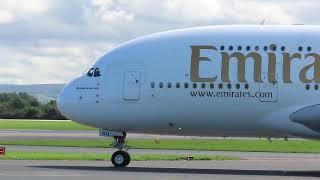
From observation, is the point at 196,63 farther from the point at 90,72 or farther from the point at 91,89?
the point at 90,72

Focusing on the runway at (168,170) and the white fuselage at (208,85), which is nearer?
the runway at (168,170)

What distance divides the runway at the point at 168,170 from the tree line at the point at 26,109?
305ft

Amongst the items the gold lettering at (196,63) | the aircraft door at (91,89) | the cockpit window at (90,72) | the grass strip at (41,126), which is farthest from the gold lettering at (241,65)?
the grass strip at (41,126)

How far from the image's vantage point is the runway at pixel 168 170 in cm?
2231

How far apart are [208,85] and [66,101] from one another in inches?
194

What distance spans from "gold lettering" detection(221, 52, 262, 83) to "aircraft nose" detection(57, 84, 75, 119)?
5.24 meters

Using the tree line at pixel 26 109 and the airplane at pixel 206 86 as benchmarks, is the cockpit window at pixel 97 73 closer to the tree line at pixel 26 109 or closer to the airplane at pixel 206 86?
the airplane at pixel 206 86

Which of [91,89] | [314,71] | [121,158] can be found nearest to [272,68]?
[314,71]

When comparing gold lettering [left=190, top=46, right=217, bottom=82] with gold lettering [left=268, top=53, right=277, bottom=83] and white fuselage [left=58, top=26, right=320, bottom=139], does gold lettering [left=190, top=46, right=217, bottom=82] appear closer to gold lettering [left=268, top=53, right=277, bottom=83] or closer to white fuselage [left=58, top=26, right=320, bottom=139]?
white fuselage [left=58, top=26, right=320, bottom=139]

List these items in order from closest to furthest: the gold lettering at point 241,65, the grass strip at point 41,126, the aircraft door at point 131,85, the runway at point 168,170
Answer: the runway at point 168,170 → the gold lettering at point 241,65 → the aircraft door at point 131,85 → the grass strip at point 41,126

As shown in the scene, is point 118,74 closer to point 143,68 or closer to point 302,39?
point 143,68

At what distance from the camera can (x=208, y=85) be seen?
25.3m

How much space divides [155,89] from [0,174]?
615 centimetres

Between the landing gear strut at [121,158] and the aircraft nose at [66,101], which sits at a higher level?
the aircraft nose at [66,101]
